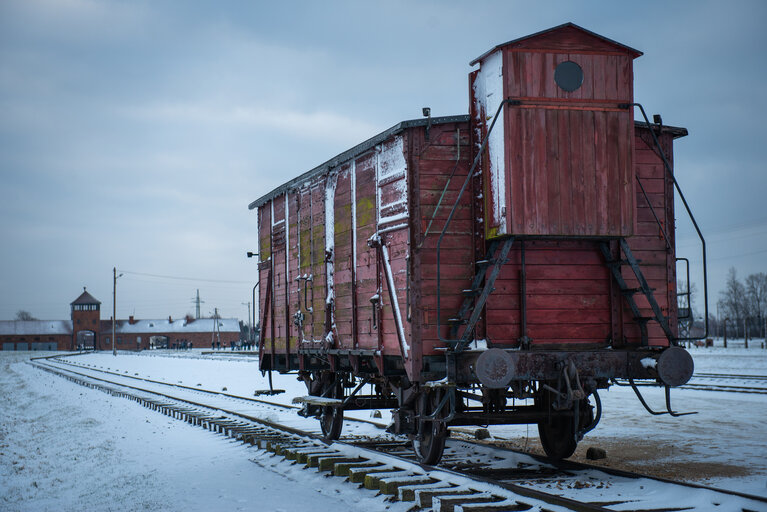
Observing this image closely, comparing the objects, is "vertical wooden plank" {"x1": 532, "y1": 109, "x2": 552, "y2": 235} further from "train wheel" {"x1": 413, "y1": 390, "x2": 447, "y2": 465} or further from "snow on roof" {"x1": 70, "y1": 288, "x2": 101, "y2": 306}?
"snow on roof" {"x1": 70, "y1": 288, "x2": 101, "y2": 306}

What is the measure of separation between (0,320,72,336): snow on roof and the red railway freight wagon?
405 ft

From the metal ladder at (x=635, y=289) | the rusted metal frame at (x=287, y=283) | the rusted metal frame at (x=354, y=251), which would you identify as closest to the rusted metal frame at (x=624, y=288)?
the metal ladder at (x=635, y=289)

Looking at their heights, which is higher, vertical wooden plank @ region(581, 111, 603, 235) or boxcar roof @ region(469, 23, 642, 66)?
boxcar roof @ region(469, 23, 642, 66)

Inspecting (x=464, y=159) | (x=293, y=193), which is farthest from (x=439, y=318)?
(x=293, y=193)

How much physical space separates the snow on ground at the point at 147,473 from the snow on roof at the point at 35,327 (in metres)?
114

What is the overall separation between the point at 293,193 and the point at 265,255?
2014 mm

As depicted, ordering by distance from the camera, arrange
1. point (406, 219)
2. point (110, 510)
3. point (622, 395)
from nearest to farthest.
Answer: point (110, 510) < point (406, 219) < point (622, 395)

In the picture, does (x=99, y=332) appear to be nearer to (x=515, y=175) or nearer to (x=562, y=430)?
(x=562, y=430)

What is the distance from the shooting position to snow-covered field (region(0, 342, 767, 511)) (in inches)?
305

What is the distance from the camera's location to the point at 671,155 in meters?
9.17

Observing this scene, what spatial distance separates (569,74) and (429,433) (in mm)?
4385

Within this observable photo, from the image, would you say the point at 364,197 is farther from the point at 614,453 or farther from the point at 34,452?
the point at 34,452

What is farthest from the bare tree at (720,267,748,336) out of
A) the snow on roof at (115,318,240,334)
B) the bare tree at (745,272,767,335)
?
the snow on roof at (115,318,240,334)

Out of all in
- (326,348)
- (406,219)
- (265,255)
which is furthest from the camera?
(265,255)
